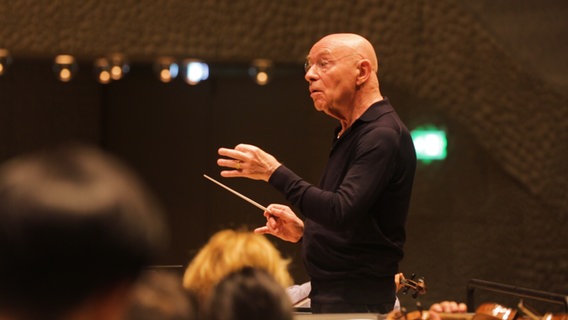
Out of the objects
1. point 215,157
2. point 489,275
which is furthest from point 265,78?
point 489,275

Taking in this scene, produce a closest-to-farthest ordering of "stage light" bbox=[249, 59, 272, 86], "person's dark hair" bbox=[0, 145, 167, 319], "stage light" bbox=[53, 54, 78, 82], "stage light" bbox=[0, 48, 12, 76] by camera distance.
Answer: "person's dark hair" bbox=[0, 145, 167, 319] < "stage light" bbox=[0, 48, 12, 76] < "stage light" bbox=[53, 54, 78, 82] < "stage light" bbox=[249, 59, 272, 86]

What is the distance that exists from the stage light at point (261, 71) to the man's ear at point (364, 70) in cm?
295

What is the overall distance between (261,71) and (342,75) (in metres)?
3.05

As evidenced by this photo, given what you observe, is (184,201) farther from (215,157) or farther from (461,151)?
(461,151)

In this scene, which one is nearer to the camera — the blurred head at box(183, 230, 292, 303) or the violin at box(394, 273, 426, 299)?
the blurred head at box(183, 230, 292, 303)

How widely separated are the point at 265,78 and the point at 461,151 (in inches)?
52.8

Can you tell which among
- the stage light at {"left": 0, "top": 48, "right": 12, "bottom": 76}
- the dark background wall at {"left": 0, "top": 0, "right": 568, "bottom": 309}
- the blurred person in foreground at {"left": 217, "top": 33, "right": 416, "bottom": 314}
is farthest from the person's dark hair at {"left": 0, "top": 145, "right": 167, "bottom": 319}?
the stage light at {"left": 0, "top": 48, "right": 12, "bottom": 76}

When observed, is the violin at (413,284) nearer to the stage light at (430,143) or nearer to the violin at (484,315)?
the violin at (484,315)

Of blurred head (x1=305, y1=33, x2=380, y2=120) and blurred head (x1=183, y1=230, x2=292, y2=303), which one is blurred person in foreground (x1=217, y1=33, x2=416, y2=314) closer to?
blurred head (x1=305, y1=33, x2=380, y2=120)

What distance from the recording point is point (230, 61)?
588 centimetres

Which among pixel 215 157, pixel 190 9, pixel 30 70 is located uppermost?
pixel 190 9

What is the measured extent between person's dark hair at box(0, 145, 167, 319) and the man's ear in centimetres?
227

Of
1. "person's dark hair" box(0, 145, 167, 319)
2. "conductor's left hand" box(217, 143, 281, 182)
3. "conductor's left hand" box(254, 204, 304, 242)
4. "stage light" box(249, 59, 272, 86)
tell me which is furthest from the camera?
"stage light" box(249, 59, 272, 86)

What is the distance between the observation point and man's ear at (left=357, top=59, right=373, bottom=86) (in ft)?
9.72
